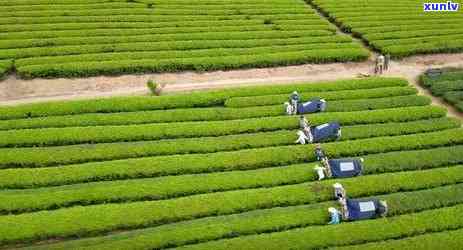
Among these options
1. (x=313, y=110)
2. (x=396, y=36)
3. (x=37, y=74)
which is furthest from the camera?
(x=396, y=36)

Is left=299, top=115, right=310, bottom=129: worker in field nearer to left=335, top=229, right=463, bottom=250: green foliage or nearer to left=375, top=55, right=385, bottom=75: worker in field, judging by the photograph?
left=335, top=229, right=463, bottom=250: green foliage

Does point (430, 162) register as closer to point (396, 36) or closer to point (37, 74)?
point (396, 36)

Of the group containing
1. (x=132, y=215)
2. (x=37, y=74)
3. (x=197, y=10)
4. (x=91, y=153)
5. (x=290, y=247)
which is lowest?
(x=290, y=247)

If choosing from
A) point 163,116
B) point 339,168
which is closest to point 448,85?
point 339,168

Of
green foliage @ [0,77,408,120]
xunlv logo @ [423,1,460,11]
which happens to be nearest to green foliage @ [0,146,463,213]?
green foliage @ [0,77,408,120]

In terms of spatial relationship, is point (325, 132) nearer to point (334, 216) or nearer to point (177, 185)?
point (334, 216)

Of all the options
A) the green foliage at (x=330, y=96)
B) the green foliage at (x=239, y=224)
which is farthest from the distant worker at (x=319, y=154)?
the green foliage at (x=330, y=96)

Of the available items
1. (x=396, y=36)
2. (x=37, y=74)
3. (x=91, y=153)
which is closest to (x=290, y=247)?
(x=91, y=153)
